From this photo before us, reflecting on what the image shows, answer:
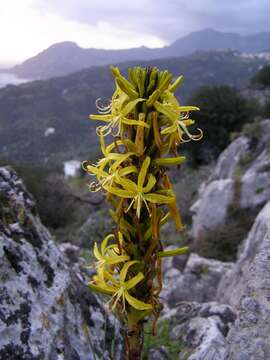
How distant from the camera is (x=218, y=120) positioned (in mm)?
42438

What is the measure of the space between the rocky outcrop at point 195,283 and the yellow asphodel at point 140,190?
7503 millimetres

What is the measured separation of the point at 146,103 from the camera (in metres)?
2.65

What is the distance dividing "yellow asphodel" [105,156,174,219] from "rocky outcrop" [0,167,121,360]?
1.29 meters

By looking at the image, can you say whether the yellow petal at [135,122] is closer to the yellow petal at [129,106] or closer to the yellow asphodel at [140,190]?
the yellow petal at [129,106]

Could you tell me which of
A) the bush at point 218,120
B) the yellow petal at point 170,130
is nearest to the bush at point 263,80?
the bush at point 218,120

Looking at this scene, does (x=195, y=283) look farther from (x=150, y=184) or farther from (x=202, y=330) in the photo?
(x=150, y=184)

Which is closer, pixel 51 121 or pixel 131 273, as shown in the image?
pixel 131 273

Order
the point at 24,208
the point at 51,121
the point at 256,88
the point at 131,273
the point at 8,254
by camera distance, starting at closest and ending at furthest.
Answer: the point at 131,273
the point at 8,254
the point at 24,208
the point at 256,88
the point at 51,121

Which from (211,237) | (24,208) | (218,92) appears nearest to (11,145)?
(218,92)

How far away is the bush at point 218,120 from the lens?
136ft

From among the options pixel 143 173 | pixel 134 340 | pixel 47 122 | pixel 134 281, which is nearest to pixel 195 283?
pixel 134 340

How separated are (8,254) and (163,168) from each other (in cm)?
195

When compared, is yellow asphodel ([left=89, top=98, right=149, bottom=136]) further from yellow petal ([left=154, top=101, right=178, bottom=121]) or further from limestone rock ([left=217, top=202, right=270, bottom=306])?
limestone rock ([left=217, top=202, right=270, bottom=306])

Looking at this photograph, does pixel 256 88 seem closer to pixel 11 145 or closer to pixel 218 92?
pixel 218 92
